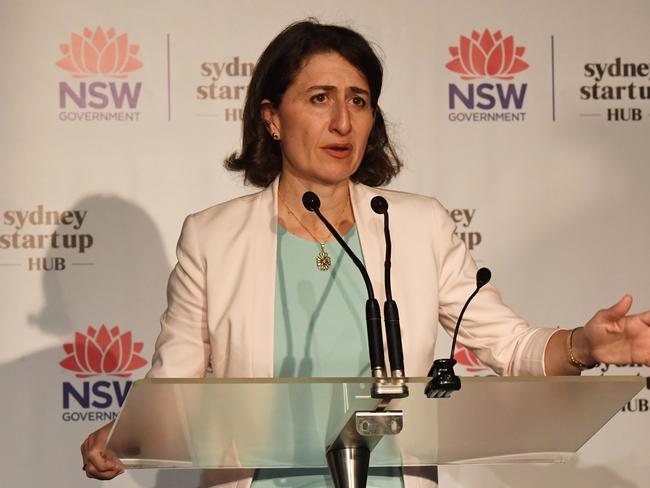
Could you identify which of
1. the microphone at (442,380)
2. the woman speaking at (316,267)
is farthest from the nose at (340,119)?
the microphone at (442,380)

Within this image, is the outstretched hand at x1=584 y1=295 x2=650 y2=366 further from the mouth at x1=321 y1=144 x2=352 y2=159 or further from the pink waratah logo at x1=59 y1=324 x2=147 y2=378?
the pink waratah logo at x1=59 y1=324 x2=147 y2=378

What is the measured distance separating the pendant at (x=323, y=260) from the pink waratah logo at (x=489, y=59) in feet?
5.24

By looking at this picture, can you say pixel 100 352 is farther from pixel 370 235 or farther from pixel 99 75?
pixel 370 235

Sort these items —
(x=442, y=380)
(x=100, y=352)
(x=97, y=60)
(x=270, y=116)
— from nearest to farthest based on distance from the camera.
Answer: (x=442, y=380), (x=270, y=116), (x=100, y=352), (x=97, y=60)

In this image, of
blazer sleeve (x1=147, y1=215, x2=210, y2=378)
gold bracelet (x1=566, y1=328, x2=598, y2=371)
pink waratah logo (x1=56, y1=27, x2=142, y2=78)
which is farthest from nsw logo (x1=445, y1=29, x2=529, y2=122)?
gold bracelet (x1=566, y1=328, x2=598, y2=371)

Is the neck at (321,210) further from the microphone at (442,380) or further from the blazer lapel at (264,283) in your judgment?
the microphone at (442,380)

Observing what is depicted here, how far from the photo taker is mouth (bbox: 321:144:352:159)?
8.53ft

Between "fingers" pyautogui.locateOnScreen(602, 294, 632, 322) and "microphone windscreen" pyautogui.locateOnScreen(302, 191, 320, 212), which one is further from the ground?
"microphone windscreen" pyautogui.locateOnScreen(302, 191, 320, 212)

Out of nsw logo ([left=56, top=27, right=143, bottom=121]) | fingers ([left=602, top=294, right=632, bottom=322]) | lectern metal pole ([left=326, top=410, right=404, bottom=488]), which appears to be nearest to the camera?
lectern metal pole ([left=326, top=410, right=404, bottom=488])

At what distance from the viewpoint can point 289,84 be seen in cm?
270

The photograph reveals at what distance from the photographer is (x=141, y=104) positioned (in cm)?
394

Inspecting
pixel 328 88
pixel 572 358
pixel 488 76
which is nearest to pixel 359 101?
pixel 328 88

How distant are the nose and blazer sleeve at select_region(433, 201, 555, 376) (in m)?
0.30

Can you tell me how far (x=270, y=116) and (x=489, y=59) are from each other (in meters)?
1.43
